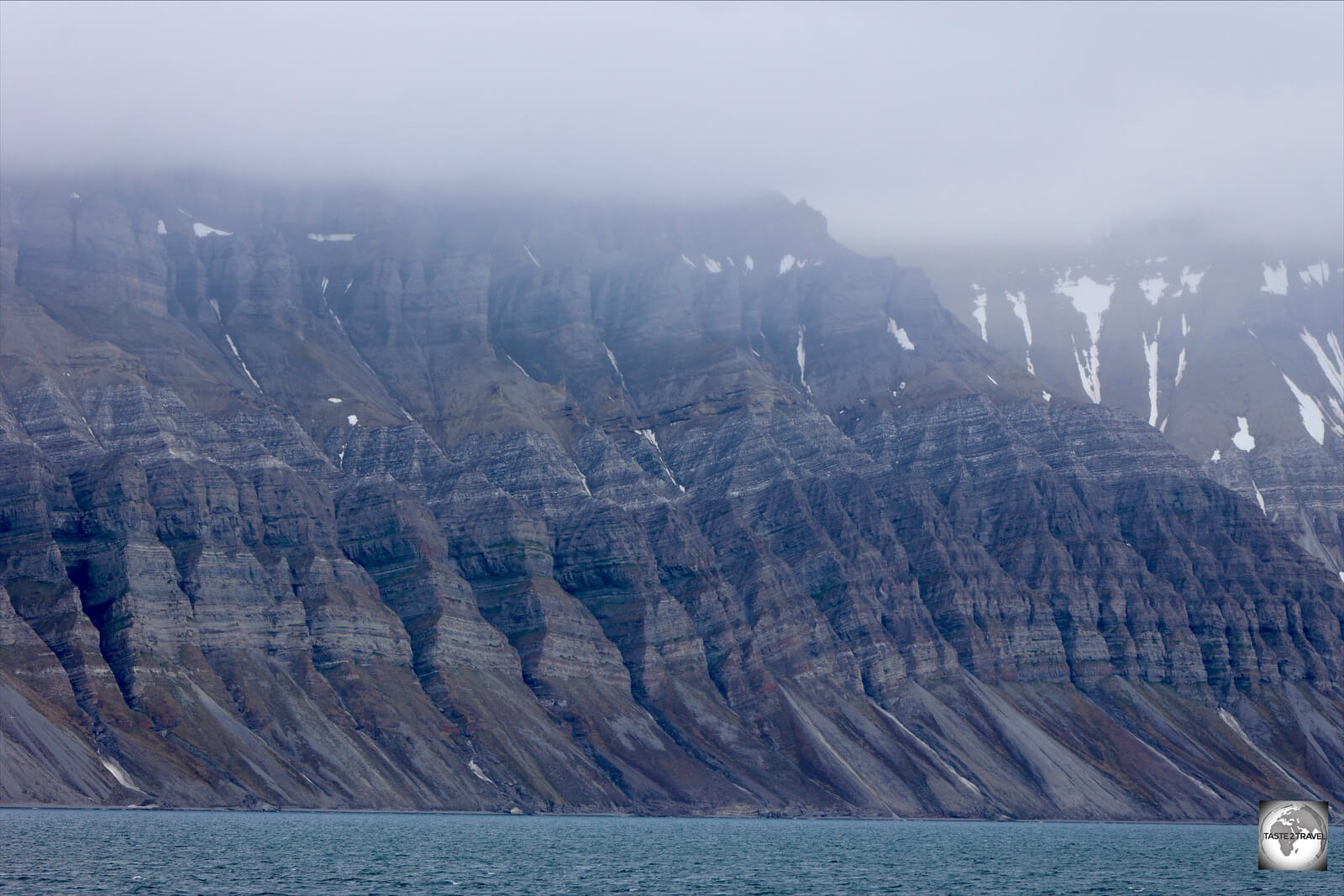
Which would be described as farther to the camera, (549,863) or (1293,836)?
(549,863)

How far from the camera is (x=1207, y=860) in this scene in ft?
547

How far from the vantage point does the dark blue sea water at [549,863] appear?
114m

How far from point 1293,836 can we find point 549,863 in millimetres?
55394

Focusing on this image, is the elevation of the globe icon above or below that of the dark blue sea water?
above

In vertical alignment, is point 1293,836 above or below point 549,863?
above

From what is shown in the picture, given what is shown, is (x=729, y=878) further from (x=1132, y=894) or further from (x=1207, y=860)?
(x=1207, y=860)

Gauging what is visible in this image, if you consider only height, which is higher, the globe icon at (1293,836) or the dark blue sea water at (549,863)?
the globe icon at (1293,836)

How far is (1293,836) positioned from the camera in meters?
115

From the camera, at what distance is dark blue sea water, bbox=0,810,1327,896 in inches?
4508

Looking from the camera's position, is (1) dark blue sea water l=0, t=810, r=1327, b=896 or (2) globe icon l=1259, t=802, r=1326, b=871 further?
(1) dark blue sea water l=0, t=810, r=1327, b=896

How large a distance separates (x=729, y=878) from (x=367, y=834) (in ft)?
184

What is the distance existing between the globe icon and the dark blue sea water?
9.75 metres

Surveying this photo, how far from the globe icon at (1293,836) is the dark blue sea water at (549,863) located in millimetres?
9748

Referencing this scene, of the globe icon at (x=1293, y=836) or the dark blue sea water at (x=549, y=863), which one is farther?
the dark blue sea water at (x=549, y=863)
